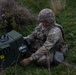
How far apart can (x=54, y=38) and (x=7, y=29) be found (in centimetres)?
171

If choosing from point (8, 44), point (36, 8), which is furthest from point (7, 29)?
point (8, 44)

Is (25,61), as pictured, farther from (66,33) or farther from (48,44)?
(66,33)

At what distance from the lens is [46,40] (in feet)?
20.2

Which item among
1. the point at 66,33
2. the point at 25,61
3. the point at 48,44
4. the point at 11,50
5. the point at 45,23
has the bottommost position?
the point at 66,33

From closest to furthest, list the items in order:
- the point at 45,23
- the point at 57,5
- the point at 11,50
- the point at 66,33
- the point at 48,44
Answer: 1. the point at 11,50
2. the point at 48,44
3. the point at 45,23
4. the point at 66,33
5. the point at 57,5

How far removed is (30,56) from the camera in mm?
6402

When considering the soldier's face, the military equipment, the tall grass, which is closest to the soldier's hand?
the military equipment

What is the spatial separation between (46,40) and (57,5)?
246cm

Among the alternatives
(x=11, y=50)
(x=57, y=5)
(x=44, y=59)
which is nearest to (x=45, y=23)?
(x=44, y=59)

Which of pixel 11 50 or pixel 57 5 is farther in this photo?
pixel 57 5

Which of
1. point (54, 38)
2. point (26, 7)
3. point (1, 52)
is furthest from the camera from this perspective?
point (26, 7)

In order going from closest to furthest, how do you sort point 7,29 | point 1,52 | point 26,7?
point 1,52 → point 7,29 → point 26,7

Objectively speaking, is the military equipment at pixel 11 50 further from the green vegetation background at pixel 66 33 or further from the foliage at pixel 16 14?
the foliage at pixel 16 14

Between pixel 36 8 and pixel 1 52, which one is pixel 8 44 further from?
pixel 36 8
